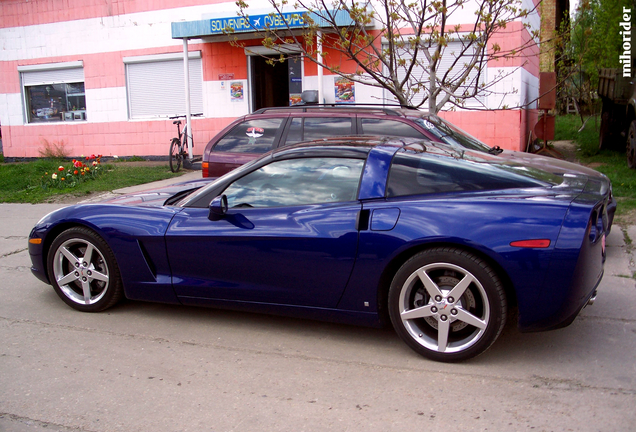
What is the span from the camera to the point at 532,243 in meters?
3.46

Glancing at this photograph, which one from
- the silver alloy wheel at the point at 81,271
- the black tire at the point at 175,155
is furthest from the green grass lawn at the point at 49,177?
the silver alloy wheel at the point at 81,271

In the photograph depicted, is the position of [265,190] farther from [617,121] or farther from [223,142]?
[617,121]

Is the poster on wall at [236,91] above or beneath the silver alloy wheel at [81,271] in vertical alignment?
above

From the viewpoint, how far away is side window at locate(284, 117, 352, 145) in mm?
7219

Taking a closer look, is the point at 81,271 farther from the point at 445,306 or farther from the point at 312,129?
the point at 312,129

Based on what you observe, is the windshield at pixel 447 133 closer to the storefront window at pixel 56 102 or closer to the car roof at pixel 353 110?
the car roof at pixel 353 110

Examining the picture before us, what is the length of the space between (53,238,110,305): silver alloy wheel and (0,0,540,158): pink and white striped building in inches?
380

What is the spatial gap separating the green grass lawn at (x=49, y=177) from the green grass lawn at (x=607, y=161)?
887 centimetres

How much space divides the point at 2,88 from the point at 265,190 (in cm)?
1668

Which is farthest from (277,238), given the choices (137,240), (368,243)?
(137,240)

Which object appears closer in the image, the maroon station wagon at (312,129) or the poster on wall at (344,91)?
the maroon station wagon at (312,129)

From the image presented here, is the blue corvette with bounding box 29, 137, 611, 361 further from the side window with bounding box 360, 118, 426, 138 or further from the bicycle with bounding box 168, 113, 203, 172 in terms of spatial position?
the bicycle with bounding box 168, 113, 203, 172

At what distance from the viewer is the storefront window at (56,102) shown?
1692 cm

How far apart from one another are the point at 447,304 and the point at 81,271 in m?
2.97
